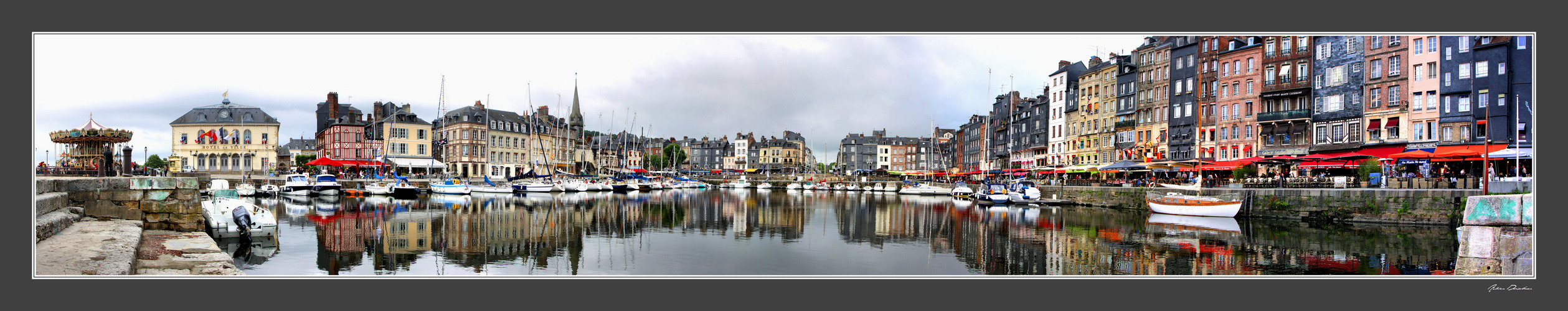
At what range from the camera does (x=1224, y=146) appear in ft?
163

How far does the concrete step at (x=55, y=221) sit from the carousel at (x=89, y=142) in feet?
21.6

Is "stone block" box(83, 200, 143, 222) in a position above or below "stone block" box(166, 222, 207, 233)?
above

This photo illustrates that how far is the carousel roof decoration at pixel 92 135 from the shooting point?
1862cm

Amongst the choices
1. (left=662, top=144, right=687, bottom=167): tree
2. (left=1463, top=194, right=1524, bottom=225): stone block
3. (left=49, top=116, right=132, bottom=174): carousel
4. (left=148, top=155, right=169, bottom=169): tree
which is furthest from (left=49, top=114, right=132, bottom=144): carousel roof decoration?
(left=662, top=144, right=687, bottom=167): tree

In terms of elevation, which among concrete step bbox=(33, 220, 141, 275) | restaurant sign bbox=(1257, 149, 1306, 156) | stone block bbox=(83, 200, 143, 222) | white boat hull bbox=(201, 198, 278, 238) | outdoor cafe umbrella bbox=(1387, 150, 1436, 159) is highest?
restaurant sign bbox=(1257, 149, 1306, 156)

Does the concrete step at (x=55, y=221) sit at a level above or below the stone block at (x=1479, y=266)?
above

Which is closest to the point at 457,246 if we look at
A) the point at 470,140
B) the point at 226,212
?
the point at 226,212

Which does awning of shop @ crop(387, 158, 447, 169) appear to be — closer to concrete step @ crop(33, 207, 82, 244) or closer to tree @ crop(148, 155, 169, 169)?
tree @ crop(148, 155, 169, 169)

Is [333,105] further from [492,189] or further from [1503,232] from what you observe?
[1503,232]

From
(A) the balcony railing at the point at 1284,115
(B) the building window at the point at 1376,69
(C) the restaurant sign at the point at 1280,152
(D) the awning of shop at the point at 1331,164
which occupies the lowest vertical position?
(D) the awning of shop at the point at 1331,164

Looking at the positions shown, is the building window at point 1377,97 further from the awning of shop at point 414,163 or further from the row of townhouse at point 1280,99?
the awning of shop at point 414,163

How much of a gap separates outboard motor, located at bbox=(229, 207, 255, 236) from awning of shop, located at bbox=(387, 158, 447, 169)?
56.8m

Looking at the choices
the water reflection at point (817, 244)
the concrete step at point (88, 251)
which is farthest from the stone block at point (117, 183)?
the water reflection at point (817, 244)

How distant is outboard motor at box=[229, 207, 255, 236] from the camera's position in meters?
18.5
